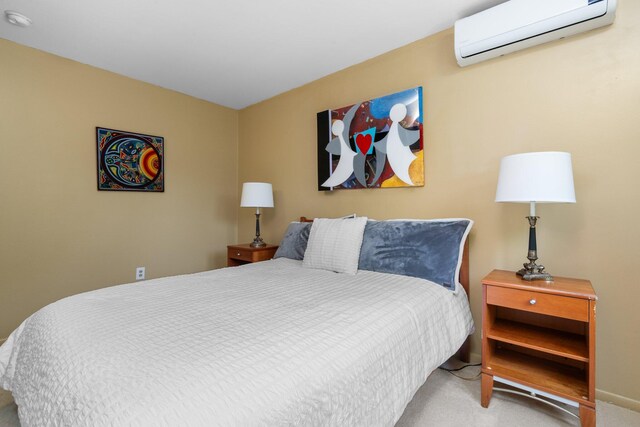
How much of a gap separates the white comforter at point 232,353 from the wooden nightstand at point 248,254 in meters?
1.21

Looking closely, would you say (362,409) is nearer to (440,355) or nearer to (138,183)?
(440,355)

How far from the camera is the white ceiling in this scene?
6.46 feet

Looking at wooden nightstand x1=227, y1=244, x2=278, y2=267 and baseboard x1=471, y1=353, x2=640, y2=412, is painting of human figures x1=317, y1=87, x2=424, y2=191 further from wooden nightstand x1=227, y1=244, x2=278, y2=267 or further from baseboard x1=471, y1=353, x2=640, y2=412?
baseboard x1=471, y1=353, x2=640, y2=412

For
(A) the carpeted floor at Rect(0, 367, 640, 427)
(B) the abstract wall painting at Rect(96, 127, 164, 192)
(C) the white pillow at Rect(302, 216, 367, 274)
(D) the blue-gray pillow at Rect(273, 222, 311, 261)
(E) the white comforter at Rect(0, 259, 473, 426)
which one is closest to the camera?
(E) the white comforter at Rect(0, 259, 473, 426)

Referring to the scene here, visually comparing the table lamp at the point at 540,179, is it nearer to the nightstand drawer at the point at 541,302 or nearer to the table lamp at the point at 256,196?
the nightstand drawer at the point at 541,302

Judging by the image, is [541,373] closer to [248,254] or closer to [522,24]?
[522,24]

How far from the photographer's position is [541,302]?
4.83ft

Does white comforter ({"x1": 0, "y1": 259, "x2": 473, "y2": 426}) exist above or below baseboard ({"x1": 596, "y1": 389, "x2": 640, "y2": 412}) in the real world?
above

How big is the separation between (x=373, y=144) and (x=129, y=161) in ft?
7.63

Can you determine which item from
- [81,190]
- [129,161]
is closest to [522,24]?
[129,161]

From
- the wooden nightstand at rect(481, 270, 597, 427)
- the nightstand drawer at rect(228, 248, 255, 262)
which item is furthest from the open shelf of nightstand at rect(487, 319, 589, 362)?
the nightstand drawer at rect(228, 248, 255, 262)

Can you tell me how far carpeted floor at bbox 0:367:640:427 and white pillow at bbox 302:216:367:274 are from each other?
824 mm

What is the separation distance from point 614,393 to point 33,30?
434 cm

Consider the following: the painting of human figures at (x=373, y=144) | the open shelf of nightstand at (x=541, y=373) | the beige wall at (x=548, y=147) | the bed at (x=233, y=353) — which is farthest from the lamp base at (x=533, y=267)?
the painting of human figures at (x=373, y=144)
